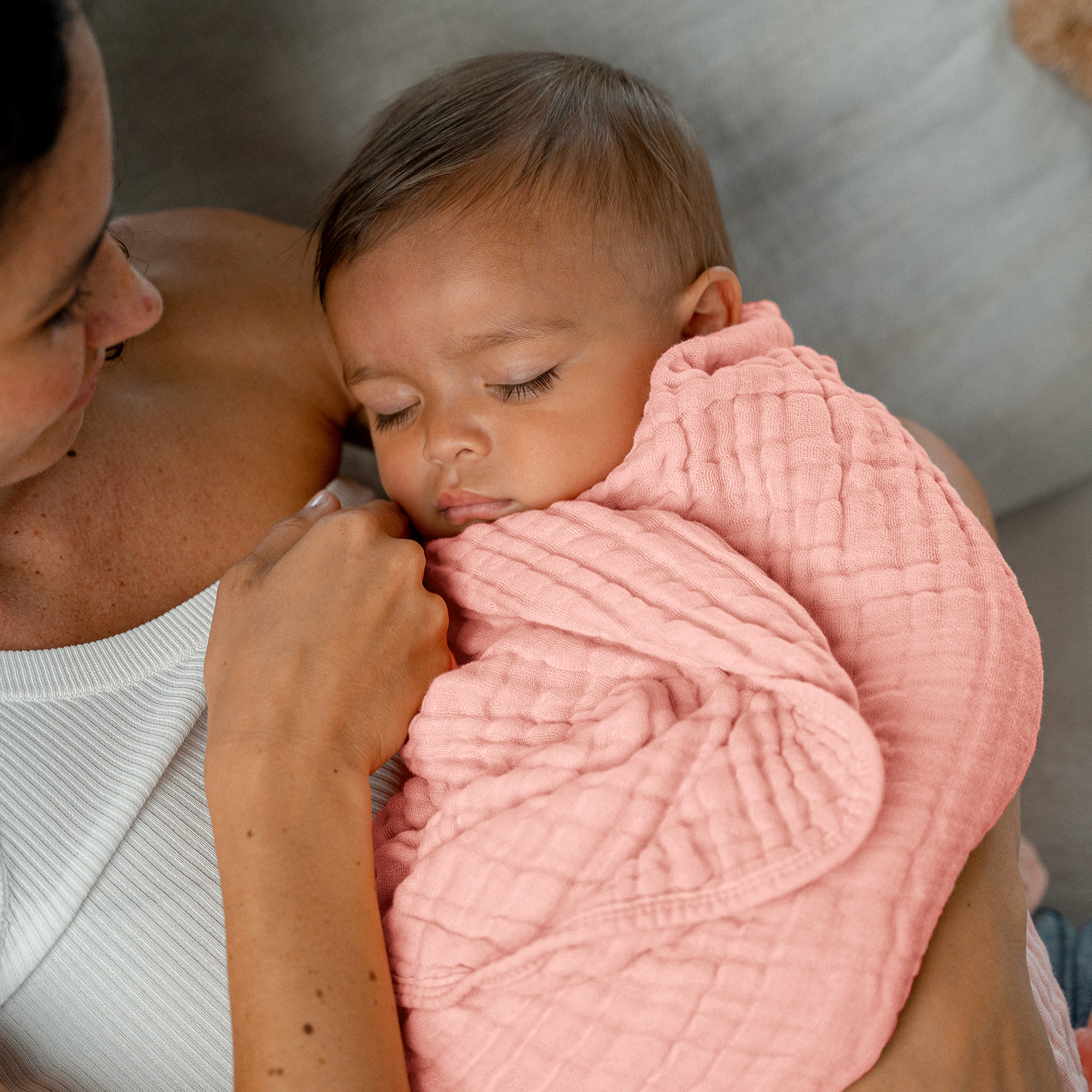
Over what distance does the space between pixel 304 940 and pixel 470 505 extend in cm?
46

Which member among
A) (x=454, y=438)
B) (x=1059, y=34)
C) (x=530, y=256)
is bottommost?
(x=454, y=438)

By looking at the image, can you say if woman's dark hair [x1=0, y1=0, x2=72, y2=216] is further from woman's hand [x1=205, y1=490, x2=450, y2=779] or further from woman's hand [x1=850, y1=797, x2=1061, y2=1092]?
woman's hand [x1=850, y1=797, x2=1061, y2=1092]

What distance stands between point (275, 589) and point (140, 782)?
0.76ft

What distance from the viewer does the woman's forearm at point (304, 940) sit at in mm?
680

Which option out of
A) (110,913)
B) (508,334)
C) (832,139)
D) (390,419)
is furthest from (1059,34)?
(110,913)

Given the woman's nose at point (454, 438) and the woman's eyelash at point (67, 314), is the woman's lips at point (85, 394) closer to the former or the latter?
the woman's eyelash at point (67, 314)

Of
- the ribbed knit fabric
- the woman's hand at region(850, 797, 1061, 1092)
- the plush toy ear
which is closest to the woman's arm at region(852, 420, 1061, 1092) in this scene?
the woman's hand at region(850, 797, 1061, 1092)

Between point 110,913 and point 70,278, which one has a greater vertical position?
point 70,278

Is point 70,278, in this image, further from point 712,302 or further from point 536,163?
point 712,302

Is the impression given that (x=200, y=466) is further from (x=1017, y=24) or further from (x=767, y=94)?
(x=1017, y=24)

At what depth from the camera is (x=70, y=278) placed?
0.66 meters

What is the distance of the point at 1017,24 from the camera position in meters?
1.37

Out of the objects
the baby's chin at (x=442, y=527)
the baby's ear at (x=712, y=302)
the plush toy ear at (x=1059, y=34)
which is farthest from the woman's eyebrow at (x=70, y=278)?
the plush toy ear at (x=1059, y=34)

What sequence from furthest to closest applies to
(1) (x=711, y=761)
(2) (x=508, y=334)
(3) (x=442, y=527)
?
1. (3) (x=442, y=527)
2. (2) (x=508, y=334)
3. (1) (x=711, y=761)
